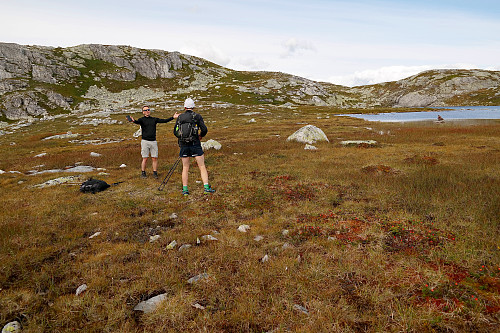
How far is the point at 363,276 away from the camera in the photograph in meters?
4.91

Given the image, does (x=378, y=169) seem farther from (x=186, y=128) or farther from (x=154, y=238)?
(x=154, y=238)

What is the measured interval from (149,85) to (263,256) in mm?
153211

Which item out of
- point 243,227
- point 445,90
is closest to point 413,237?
→ point 243,227

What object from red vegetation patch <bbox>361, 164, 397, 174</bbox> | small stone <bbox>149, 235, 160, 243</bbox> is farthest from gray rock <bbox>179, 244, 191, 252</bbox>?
red vegetation patch <bbox>361, 164, 397, 174</bbox>

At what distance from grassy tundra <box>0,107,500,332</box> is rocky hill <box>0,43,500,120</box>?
10516 centimetres

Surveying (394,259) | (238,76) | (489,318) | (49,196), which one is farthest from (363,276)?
(238,76)

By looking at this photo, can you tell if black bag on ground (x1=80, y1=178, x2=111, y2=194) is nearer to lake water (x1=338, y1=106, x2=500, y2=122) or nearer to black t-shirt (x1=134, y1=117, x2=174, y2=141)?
black t-shirt (x1=134, y1=117, x2=174, y2=141)

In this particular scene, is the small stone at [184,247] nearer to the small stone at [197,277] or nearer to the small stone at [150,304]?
the small stone at [197,277]

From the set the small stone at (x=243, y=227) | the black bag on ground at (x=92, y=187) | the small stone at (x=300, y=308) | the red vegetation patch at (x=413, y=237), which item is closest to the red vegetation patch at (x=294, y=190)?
the small stone at (x=243, y=227)

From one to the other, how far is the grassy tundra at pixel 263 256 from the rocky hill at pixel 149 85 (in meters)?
105

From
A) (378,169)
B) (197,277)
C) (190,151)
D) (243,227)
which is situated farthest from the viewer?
(378,169)

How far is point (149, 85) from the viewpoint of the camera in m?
139

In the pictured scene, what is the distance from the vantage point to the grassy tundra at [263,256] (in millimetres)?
3936

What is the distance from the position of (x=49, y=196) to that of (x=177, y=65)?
17476 centimetres
